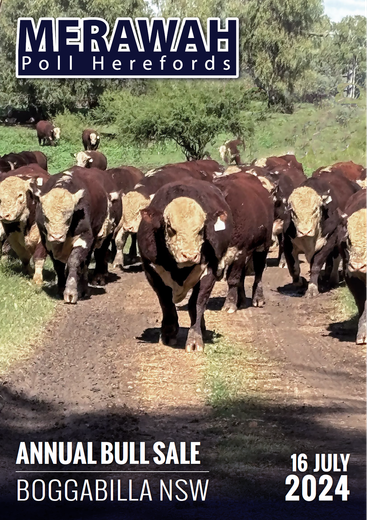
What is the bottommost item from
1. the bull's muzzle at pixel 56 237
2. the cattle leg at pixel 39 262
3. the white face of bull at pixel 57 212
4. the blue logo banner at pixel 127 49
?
the cattle leg at pixel 39 262

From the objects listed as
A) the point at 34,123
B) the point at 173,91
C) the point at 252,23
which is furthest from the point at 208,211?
the point at 34,123

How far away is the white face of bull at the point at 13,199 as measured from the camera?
13.4 meters

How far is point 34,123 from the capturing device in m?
34.3

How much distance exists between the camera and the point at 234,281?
11.9 m

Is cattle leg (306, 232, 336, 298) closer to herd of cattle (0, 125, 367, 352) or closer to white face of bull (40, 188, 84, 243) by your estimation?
herd of cattle (0, 125, 367, 352)

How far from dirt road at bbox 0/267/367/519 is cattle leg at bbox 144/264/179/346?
13cm

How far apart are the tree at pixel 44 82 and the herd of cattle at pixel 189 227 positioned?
285 cm

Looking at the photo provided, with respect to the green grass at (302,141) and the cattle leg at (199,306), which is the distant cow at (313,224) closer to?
the cattle leg at (199,306)

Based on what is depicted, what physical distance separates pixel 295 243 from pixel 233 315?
90.7 inches

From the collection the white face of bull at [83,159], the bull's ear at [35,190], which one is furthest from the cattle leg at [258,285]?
the white face of bull at [83,159]

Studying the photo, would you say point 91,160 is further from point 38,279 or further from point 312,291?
point 312,291

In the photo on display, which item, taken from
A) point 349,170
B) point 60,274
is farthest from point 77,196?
point 349,170

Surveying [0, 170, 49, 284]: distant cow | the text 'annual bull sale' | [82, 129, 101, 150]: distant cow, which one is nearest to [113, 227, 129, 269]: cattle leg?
[0, 170, 49, 284]: distant cow

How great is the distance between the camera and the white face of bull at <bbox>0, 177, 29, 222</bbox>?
43.9 feet
